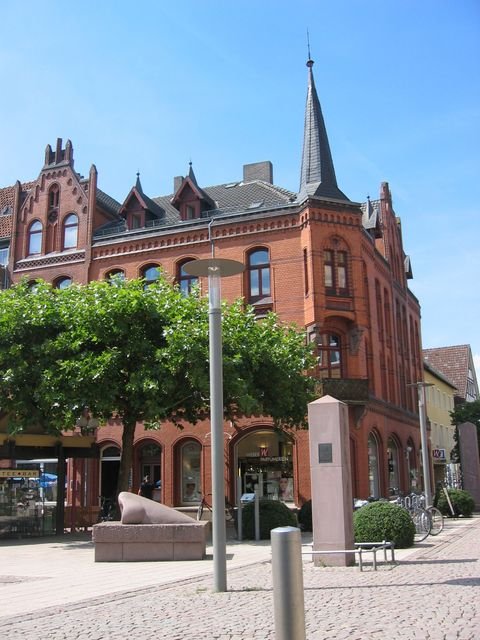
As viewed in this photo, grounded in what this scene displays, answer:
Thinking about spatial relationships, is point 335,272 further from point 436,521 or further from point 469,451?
point 436,521

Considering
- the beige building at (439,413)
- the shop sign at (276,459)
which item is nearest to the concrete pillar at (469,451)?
the shop sign at (276,459)

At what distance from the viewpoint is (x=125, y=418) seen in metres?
20.9

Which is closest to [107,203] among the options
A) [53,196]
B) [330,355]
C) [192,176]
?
[53,196]

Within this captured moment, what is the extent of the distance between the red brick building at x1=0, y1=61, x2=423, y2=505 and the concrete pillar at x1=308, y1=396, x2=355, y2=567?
536 inches

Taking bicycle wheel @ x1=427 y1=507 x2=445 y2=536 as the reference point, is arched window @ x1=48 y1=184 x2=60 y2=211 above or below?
above

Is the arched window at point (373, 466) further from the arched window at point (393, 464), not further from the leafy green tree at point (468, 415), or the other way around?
the leafy green tree at point (468, 415)

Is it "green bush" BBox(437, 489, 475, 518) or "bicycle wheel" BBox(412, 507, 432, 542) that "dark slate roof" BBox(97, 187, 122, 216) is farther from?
"bicycle wheel" BBox(412, 507, 432, 542)

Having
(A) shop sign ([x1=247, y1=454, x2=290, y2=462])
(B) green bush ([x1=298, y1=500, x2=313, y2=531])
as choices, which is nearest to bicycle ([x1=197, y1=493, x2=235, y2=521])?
Answer: (B) green bush ([x1=298, y1=500, x2=313, y2=531])

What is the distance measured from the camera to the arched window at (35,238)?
35.5 meters

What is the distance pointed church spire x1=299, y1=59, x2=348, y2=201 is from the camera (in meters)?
30.5

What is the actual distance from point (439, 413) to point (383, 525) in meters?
41.7

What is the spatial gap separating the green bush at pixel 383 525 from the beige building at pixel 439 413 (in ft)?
105

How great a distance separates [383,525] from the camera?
46.8ft

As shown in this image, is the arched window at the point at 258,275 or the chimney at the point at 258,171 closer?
the arched window at the point at 258,275
